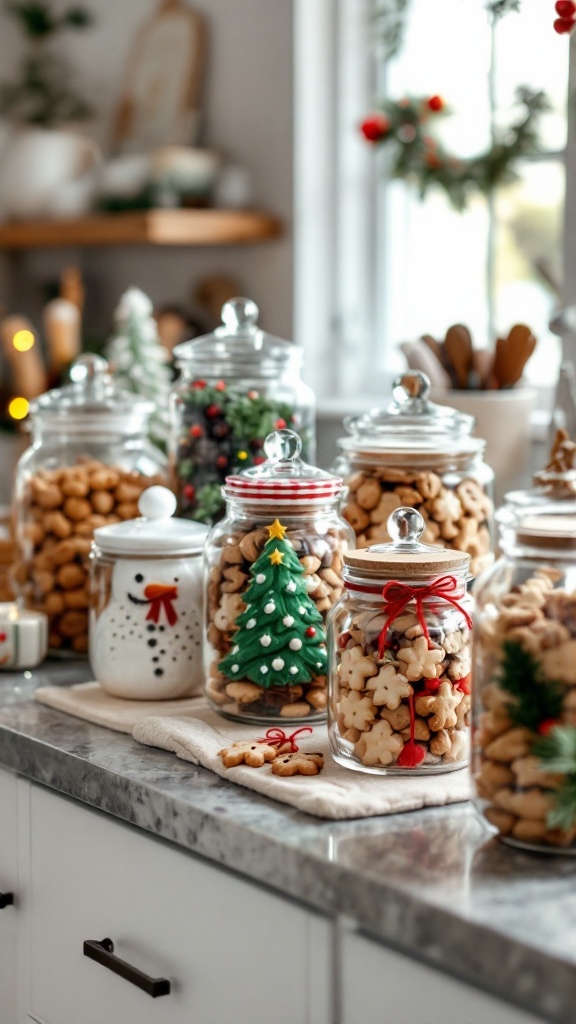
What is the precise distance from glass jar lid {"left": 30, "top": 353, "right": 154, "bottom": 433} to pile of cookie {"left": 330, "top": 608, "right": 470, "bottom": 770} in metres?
0.56

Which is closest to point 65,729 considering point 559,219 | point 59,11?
point 559,219

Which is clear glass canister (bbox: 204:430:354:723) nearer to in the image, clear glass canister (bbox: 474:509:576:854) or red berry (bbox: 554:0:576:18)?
clear glass canister (bbox: 474:509:576:854)

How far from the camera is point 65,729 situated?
116 centimetres

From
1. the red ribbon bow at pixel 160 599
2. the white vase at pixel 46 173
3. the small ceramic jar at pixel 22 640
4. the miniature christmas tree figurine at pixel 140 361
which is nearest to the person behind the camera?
the red ribbon bow at pixel 160 599

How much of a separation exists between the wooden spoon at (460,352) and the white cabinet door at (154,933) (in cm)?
72

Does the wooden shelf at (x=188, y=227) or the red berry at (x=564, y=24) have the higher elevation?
the red berry at (x=564, y=24)

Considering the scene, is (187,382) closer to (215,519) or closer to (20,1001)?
(215,519)

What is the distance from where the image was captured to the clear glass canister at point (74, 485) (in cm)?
141

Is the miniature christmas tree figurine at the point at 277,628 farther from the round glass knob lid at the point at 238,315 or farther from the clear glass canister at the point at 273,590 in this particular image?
the round glass knob lid at the point at 238,315

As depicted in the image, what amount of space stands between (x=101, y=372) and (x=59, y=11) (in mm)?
1757

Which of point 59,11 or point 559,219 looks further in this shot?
point 59,11

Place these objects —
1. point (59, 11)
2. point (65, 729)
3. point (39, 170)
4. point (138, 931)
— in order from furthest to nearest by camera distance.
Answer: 1. point (59, 11)
2. point (39, 170)
3. point (65, 729)
4. point (138, 931)

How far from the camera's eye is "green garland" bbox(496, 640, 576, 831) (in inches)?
31.2

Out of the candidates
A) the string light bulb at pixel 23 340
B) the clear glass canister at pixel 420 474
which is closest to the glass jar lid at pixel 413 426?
the clear glass canister at pixel 420 474
